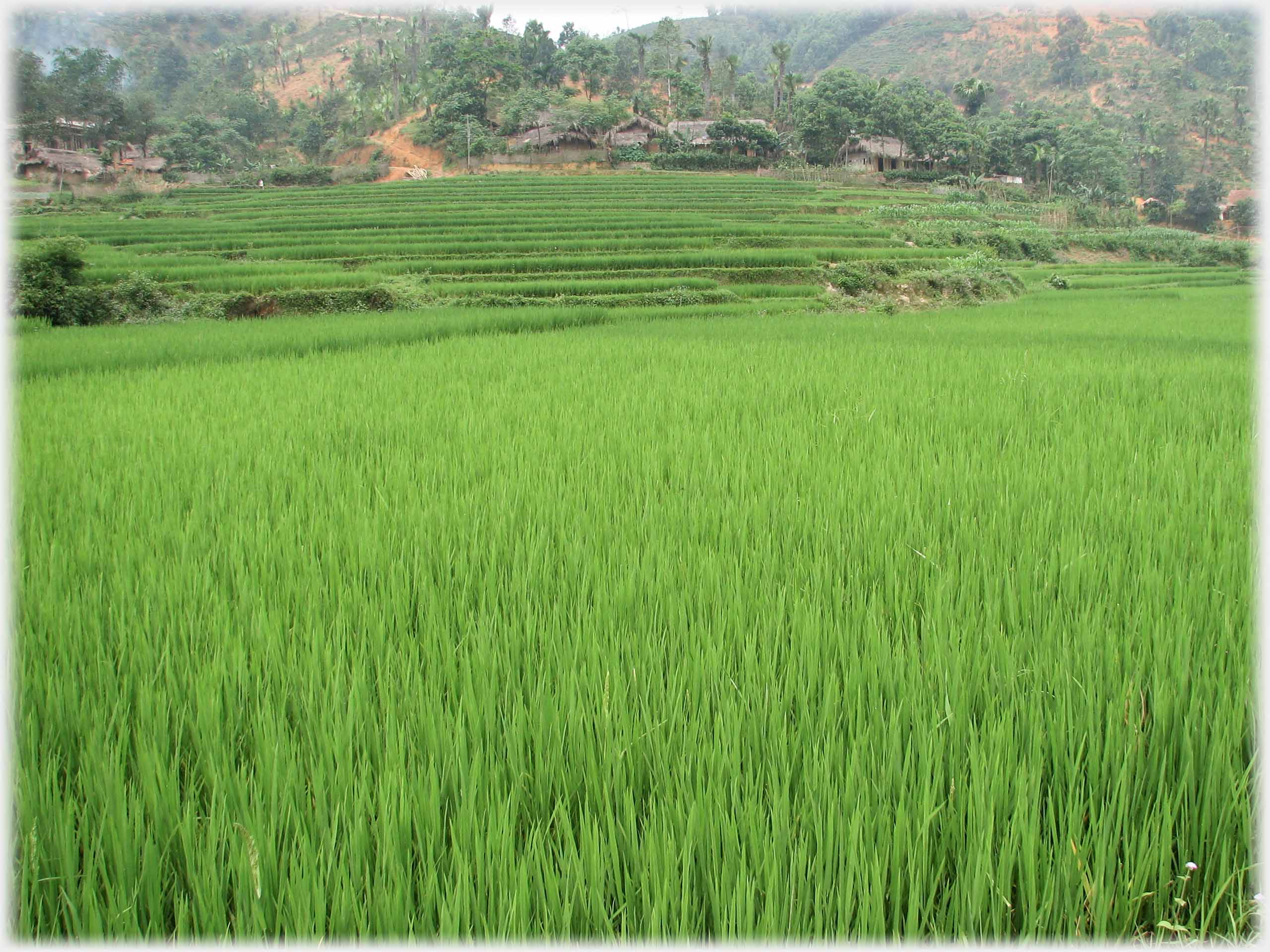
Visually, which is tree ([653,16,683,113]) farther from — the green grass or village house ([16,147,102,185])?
the green grass

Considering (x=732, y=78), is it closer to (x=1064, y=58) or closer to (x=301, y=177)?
A: (x=301, y=177)

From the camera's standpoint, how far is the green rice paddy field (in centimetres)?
91

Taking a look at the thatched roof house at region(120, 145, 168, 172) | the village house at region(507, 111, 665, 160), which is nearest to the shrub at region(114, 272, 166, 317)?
the thatched roof house at region(120, 145, 168, 172)

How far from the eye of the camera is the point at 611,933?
2.80 ft

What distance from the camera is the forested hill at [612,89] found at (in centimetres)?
4250

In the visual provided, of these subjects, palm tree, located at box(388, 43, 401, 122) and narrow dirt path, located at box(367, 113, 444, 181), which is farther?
palm tree, located at box(388, 43, 401, 122)

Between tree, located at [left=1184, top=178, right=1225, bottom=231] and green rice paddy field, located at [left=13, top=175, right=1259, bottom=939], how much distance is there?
5077 cm

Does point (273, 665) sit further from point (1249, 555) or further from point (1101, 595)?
point (1249, 555)

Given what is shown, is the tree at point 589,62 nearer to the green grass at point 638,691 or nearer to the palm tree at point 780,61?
the palm tree at point 780,61

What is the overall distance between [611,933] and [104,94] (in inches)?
1911

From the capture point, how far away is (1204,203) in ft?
143

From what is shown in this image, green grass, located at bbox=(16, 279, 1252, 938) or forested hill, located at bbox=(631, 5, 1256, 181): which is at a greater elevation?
forested hill, located at bbox=(631, 5, 1256, 181)

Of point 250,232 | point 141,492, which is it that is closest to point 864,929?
point 141,492

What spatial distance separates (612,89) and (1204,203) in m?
36.9
